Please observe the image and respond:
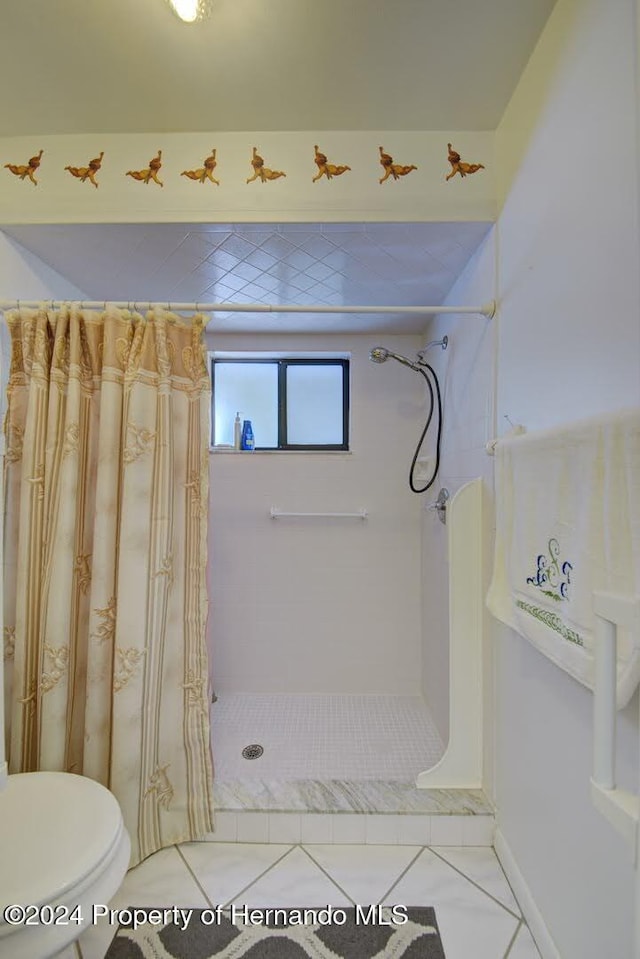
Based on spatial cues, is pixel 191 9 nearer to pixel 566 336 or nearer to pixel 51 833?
pixel 566 336

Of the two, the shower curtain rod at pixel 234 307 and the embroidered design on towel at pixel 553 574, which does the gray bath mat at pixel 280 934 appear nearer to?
the embroidered design on towel at pixel 553 574

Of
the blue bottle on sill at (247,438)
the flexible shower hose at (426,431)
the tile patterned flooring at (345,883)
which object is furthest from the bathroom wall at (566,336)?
the blue bottle on sill at (247,438)

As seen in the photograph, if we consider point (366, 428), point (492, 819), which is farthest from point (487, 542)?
point (366, 428)

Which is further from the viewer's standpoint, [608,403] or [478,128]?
[478,128]

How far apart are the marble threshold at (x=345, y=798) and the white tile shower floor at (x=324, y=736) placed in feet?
0.23

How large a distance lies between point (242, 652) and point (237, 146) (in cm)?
232

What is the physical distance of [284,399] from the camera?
248cm

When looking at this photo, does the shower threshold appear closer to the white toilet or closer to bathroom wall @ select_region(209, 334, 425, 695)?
bathroom wall @ select_region(209, 334, 425, 695)

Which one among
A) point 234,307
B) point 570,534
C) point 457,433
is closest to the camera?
A: point 570,534

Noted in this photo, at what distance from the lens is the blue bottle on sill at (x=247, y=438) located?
2.35 m

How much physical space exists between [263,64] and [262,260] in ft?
1.80

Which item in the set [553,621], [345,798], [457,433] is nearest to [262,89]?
[457,433]

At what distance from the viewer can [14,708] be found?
4.26 ft

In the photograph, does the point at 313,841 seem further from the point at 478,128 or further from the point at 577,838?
the point at 478,128
